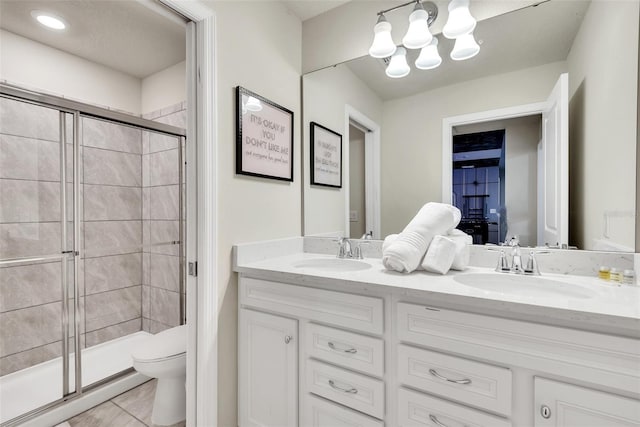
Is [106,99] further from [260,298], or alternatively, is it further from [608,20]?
[608,20]

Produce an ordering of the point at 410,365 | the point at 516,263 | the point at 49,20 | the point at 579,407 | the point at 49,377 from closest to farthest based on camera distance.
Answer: the point at 579,407 → the point at 410,365 → the point at 516,263 → the point at 49,20 → the point at 49,377

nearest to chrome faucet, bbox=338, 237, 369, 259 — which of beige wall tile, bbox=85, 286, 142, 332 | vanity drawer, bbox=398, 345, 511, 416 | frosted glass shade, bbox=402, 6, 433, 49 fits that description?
vanity drawer, bbox=398, 345, 511, 416

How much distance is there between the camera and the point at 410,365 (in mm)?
1011

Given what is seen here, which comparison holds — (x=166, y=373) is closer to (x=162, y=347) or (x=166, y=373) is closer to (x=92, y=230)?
(x=162, y=347)

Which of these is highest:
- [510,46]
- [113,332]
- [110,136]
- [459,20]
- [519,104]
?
[459,20]

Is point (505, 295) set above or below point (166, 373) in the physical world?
above

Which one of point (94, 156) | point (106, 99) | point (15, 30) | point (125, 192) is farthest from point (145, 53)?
point (125, 192)

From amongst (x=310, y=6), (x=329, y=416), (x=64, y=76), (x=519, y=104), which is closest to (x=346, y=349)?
(x=329, y=416)

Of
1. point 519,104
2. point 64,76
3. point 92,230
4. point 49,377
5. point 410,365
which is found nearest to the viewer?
point 410,365

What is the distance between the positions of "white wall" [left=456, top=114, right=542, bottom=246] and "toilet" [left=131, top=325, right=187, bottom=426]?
5.72 feet

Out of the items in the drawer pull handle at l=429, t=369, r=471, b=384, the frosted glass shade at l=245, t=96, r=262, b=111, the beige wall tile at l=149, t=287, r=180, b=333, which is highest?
the frosted glass shade at l=245, t=96, r=262, b=111

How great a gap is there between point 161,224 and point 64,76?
1.29 m

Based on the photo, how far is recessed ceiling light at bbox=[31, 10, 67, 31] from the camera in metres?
1.82

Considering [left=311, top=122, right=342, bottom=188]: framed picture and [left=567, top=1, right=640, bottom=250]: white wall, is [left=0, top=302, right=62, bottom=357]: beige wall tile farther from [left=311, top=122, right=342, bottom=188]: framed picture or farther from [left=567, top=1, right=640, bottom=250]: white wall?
[left=567, top=1, right=640, bottom=250]: white wall
